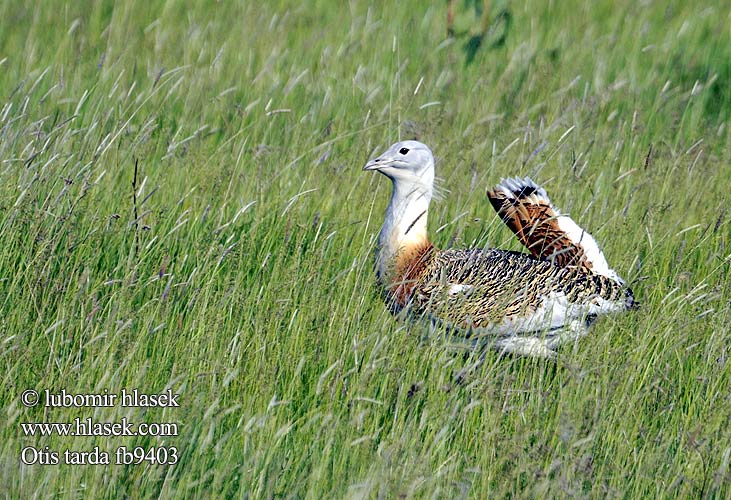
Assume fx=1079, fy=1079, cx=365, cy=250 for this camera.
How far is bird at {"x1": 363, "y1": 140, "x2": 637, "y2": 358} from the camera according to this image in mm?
3229

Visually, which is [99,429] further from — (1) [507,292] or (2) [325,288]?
(1) [507,292]

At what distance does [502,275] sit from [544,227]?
40 centimetres

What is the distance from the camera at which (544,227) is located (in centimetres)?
370

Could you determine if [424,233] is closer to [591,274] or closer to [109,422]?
[591,274]

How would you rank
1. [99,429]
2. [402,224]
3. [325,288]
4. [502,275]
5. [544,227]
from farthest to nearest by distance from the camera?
1. [544,227]
2. [402,224]
3. [502,275]
4. [325,288]
5. [99,429]

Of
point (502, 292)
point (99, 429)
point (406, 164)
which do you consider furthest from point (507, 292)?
point (99, 429)

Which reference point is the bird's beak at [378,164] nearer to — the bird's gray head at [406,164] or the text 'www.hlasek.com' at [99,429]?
the bird's gray head at [406,164]

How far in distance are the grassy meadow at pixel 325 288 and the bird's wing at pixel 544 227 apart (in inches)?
3.3

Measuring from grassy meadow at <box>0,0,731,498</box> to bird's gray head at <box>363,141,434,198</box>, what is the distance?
159mm

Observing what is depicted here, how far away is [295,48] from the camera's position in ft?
18.9

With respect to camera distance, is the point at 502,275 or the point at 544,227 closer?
the point at 502,275

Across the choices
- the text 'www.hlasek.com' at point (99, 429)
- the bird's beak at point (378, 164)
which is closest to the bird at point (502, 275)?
the bird's beak at point (378, 164)

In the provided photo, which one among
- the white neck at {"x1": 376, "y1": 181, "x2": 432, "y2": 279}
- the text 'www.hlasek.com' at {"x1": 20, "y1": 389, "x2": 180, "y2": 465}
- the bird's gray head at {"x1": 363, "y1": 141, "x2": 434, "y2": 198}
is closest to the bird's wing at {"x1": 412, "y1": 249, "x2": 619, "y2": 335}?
the white neck at {"x1": 376, "y1": 181, "x2": 432, "y2": 279}

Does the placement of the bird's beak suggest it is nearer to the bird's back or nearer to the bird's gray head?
the bird's gray head
